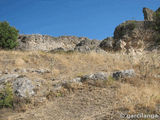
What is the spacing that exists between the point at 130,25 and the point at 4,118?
13046 millimetres

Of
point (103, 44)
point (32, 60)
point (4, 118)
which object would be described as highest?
point (103, 44)

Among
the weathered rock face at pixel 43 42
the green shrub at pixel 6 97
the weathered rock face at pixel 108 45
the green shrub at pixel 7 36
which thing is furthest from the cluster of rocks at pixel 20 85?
the weathered rock face at pixel 43 42

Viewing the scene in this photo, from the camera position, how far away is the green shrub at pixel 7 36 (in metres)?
15.8

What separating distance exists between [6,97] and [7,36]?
13.7m

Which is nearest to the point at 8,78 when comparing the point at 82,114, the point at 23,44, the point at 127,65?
the point at 82,114

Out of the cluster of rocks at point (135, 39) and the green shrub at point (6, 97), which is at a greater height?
the cluster of rocks at point (135, 39)

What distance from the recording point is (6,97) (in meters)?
3.81

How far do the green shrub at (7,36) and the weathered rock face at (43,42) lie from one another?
1.24 metres

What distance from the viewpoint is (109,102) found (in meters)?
3.52

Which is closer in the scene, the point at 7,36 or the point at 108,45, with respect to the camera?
the point at 108,45

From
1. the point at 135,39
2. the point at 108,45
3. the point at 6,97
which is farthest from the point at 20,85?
the point at 135,39

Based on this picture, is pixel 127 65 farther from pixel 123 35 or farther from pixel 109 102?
pixel 123 35

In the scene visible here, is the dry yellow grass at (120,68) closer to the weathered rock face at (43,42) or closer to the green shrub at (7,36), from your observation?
the green shrub at (7,36)

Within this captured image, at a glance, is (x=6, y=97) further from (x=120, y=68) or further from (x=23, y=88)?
(x=120, y=68)
